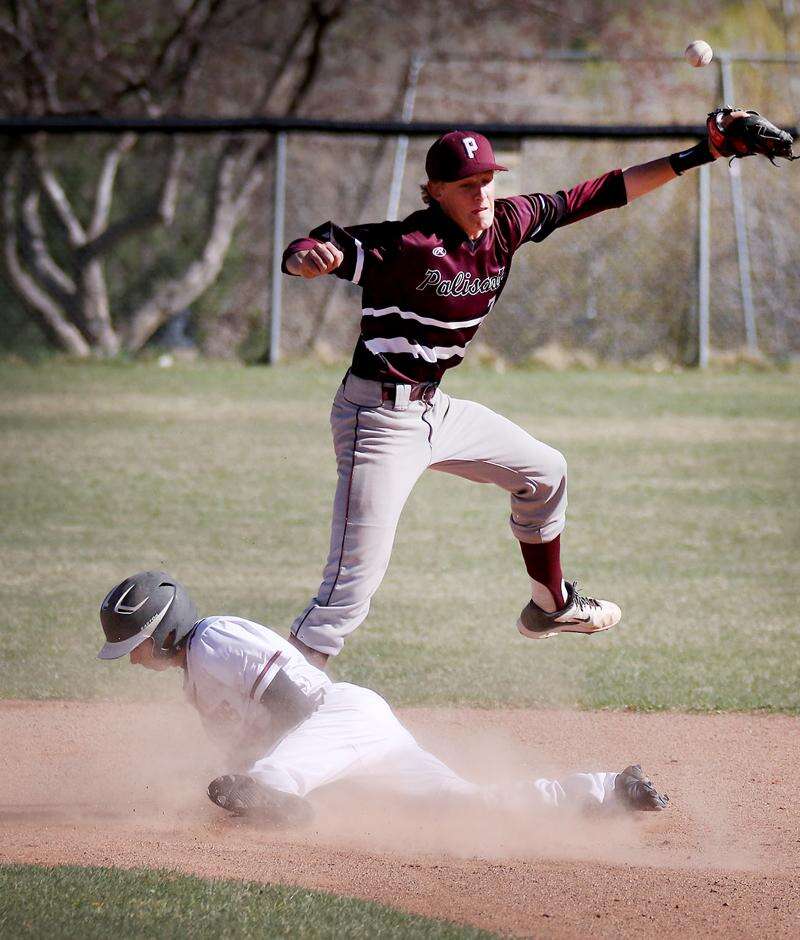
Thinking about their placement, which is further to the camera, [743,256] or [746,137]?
[743,256]

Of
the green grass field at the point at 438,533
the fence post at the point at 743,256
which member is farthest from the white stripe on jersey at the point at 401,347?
the fence post at the point at 743,256

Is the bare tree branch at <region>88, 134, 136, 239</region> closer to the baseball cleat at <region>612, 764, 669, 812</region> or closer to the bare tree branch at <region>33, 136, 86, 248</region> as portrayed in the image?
the bare tree branch at <region>33, 136, 86, 248</region>

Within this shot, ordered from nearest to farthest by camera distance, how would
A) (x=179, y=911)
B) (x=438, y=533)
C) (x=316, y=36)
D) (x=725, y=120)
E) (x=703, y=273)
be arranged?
(x=179, y=911) < (x=725, y=120) < (x=438, y=533) < (x=703, y=273) < (x=316, y=36)

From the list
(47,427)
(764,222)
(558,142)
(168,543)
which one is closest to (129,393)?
(47,427)

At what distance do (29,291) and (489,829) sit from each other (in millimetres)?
13135

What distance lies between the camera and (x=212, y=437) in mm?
11469

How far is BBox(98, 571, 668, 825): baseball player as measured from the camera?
3.98 meters

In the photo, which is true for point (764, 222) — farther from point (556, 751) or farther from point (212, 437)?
point (556, 751)

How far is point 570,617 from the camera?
5.08 m

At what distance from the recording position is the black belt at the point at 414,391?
4.43 metres

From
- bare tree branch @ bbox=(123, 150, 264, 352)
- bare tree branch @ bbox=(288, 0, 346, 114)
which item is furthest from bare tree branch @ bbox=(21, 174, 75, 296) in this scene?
bare tree branch @ bbox=(288, 0, 346, 114)

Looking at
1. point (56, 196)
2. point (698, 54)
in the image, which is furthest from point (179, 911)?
point (56, 196)

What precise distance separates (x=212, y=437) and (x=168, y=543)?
11.2ft

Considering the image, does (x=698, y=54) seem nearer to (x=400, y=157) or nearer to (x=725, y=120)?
(x=725, y=120)
